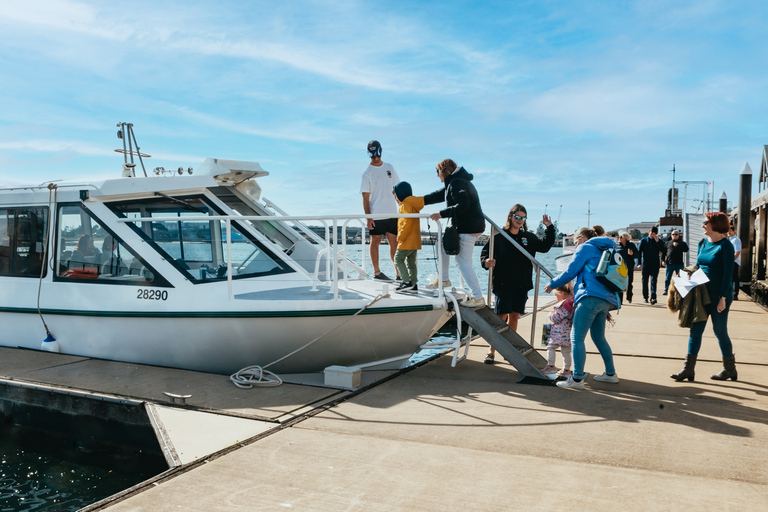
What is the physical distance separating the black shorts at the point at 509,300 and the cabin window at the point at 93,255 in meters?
3.34

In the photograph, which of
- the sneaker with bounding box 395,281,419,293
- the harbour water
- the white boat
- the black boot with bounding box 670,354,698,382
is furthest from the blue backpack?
the harbour water

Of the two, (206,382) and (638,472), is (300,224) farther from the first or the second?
(638,472)

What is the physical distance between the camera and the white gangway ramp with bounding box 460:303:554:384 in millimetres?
5689

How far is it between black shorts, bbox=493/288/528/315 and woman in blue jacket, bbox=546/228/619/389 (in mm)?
946

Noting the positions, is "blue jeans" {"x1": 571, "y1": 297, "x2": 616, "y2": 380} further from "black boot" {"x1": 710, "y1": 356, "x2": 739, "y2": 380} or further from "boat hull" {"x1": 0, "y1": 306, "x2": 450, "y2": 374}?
"black boot" {"x1": 710, "y1": 356, "x2": 739, "y2": 380}

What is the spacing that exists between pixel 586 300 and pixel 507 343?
2.94 ft

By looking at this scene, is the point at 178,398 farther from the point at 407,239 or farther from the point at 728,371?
the point at 728,371

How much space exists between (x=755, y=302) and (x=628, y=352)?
25.9ft

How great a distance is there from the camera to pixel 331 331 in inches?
222

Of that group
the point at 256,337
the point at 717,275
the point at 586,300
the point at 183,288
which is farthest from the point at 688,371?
the point at 183,288

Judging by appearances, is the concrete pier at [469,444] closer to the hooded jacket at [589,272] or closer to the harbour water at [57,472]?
the harbour water at [57,472]

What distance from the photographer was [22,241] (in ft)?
22.4

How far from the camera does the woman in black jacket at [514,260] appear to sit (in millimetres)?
6188

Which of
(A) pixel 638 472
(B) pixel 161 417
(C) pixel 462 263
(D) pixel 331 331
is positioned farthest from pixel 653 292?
(B) pixel 161 417
